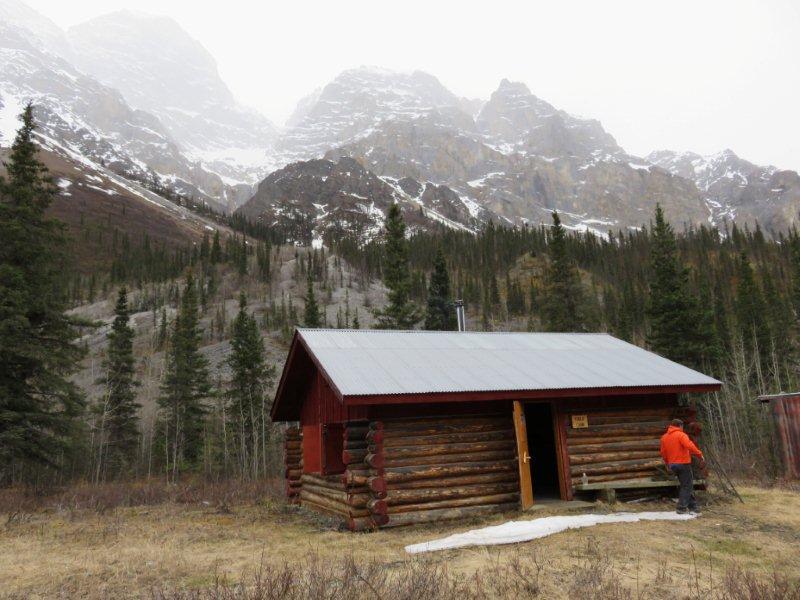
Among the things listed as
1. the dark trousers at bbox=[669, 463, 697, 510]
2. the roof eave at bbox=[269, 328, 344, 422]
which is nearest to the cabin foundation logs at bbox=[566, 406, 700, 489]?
the dark trousers at bbox=[669, 463, 697, 510]

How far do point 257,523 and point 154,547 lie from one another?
12.2 feet

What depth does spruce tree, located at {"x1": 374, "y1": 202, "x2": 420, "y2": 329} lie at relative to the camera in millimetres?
38500

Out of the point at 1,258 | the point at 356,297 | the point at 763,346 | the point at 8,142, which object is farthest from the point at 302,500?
the point at 8,142

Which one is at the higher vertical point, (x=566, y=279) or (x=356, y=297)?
(x=356, y=297)

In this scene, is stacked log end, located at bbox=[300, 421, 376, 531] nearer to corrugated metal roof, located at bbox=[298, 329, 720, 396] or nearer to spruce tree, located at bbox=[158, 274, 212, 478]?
corrugated metal roof, located at bbox=[298, 329, 720, 396]

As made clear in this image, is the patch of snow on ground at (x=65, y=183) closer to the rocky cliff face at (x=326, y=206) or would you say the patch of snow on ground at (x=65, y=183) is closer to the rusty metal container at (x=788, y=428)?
the rocky cliff face at (x=326, y=206)

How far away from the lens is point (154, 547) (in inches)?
415

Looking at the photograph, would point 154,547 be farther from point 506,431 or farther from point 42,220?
point 42,220

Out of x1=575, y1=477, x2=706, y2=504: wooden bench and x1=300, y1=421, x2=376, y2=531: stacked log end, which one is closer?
x1=300, y1=421, x2=376, y2=531: stacked log end

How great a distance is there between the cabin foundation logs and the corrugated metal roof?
3.30ft

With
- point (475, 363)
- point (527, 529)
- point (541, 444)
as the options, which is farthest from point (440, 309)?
point (527, 529)

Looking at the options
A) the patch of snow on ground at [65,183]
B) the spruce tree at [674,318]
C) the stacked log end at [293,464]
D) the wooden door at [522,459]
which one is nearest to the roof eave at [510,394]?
the wooden door at [522,459]

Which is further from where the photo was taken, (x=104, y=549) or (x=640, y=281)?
(x=640, y=281)

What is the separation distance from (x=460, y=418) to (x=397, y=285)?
26848 mm
